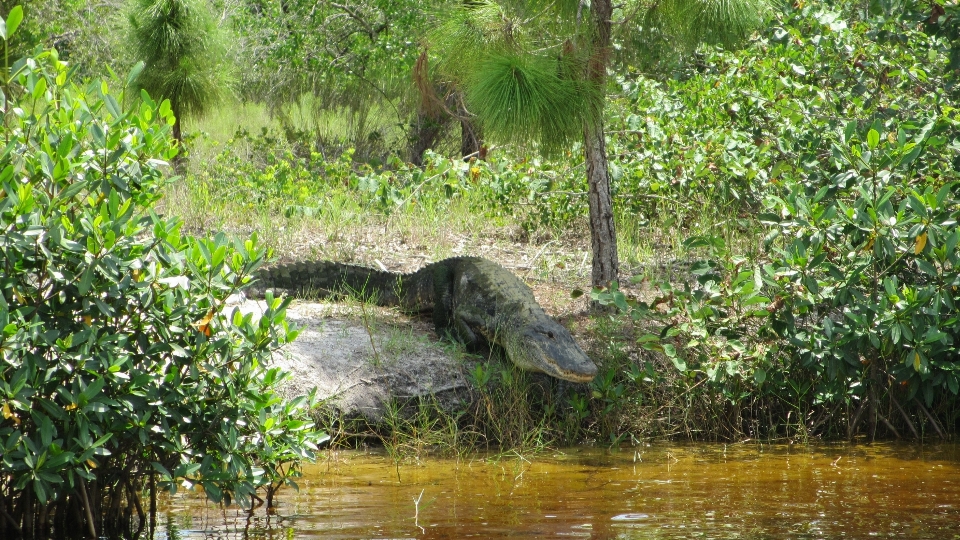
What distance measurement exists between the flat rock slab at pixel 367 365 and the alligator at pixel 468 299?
311mm

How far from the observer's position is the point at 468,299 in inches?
249

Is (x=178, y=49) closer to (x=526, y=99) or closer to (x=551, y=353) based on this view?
(x=526, y=99)

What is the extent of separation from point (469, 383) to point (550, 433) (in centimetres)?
58

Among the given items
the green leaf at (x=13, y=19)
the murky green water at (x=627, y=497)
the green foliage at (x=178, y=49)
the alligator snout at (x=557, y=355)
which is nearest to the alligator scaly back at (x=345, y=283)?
the alligator snout at (x=557, y=355)

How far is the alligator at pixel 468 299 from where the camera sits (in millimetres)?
5332

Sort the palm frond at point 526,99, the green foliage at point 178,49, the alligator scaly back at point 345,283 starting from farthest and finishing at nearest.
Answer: the green foliage at point 178,49 < the alligator scaly back at point 345,283 < the palm frond at point 526,99

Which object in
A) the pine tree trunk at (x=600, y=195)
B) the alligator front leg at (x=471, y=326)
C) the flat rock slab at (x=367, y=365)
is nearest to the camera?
the flat rock slab at (x=367, y=365)

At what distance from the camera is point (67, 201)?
3090mm

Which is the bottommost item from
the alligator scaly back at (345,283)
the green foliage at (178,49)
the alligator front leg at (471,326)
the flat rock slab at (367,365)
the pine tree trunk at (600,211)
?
the flat rock slab at (367,365)

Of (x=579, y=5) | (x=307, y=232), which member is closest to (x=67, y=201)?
(x=579, y=5)

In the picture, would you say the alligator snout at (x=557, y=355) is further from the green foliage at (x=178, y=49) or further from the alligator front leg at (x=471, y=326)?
the green foliage at (x=178, y=49)

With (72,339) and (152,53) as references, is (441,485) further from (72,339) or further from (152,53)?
(152,53)

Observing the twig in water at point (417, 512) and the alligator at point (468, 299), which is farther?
the alligator at point (468, 299)

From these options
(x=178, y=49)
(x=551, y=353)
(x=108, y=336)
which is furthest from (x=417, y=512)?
(x=178, y=49)
